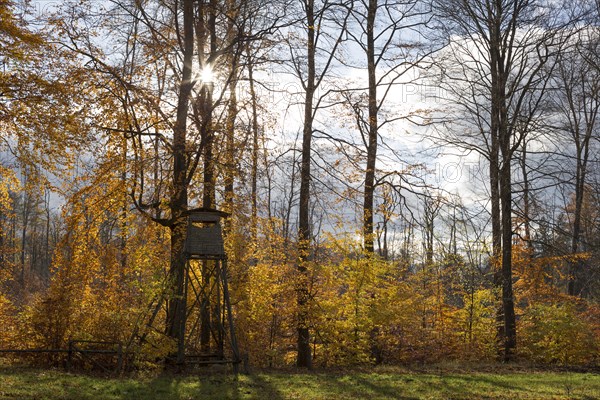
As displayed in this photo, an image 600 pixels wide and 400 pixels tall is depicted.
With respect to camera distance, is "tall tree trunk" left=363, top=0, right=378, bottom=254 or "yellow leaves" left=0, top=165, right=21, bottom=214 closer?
"yellow leaves" left=0, top=165, right=21, bottom=214

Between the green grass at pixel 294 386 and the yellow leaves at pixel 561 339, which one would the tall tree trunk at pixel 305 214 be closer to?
the green grass at pixel 294 386

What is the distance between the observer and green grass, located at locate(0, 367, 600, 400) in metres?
8.94

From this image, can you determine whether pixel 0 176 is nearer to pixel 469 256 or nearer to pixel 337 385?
pixel 337 385

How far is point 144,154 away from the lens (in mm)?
12891

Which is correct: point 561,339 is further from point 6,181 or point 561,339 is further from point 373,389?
point 6,181

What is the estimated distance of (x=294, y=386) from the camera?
10.2 meters

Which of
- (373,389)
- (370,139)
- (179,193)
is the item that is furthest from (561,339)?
(179,193)

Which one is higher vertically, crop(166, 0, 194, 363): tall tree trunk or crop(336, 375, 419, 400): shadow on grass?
crop(166, 0, 194, 363): tall tree trunk

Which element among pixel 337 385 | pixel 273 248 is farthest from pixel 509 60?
pixel 337 385

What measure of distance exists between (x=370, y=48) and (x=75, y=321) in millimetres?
11219

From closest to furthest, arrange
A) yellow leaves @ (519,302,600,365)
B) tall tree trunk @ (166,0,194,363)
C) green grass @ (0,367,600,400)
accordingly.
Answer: green grass @ (0,367,600,400) → tall tree trunk @ (166,0,194,363) → yellow leaves @ (519,302,600,365)

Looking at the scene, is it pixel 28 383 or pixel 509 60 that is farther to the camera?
pixel 509 60

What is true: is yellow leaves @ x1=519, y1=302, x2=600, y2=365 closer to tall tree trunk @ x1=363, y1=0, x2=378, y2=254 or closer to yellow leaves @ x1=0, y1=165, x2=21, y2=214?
tall tree trunk @ x1=363, y1=0, x2=378, y2=254

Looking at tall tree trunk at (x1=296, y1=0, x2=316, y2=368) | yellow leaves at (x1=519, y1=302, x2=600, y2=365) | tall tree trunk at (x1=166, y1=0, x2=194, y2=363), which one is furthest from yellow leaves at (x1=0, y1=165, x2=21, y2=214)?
yellow leaves at (x1=519, y1=302, x2=600, y2=365)
